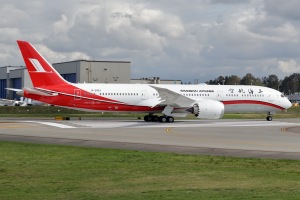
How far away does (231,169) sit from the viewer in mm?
16609

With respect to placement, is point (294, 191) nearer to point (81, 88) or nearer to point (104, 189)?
point (104, 189)

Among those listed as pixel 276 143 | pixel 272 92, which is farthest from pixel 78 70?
pixel 276 143

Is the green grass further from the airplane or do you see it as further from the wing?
the wing

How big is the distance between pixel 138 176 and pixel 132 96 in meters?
32.0

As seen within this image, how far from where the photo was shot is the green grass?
12.2 metres

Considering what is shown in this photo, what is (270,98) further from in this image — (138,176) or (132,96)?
(138,176)

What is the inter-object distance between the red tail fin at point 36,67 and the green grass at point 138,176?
23425 mm

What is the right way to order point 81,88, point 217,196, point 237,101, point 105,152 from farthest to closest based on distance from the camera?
1. point 237,101
2. point 81,88
3. point 105,152
4. point 217,196

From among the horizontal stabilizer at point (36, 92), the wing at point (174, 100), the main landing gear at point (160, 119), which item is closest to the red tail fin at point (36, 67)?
the horizontal stabilizer at point (36, 92)

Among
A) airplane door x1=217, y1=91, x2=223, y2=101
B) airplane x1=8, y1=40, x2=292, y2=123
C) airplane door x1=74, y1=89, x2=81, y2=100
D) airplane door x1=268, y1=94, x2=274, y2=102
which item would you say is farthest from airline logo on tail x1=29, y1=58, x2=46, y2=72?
airplane door x1=268, y1=94, x2=274, y2=102

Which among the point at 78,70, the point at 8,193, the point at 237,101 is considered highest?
the point at 78,70

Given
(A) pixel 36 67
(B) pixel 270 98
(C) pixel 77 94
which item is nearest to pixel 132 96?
(C) pixel 77 94

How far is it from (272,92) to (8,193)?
139 ft

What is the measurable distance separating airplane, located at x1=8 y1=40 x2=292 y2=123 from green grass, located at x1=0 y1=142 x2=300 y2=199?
23389mm
